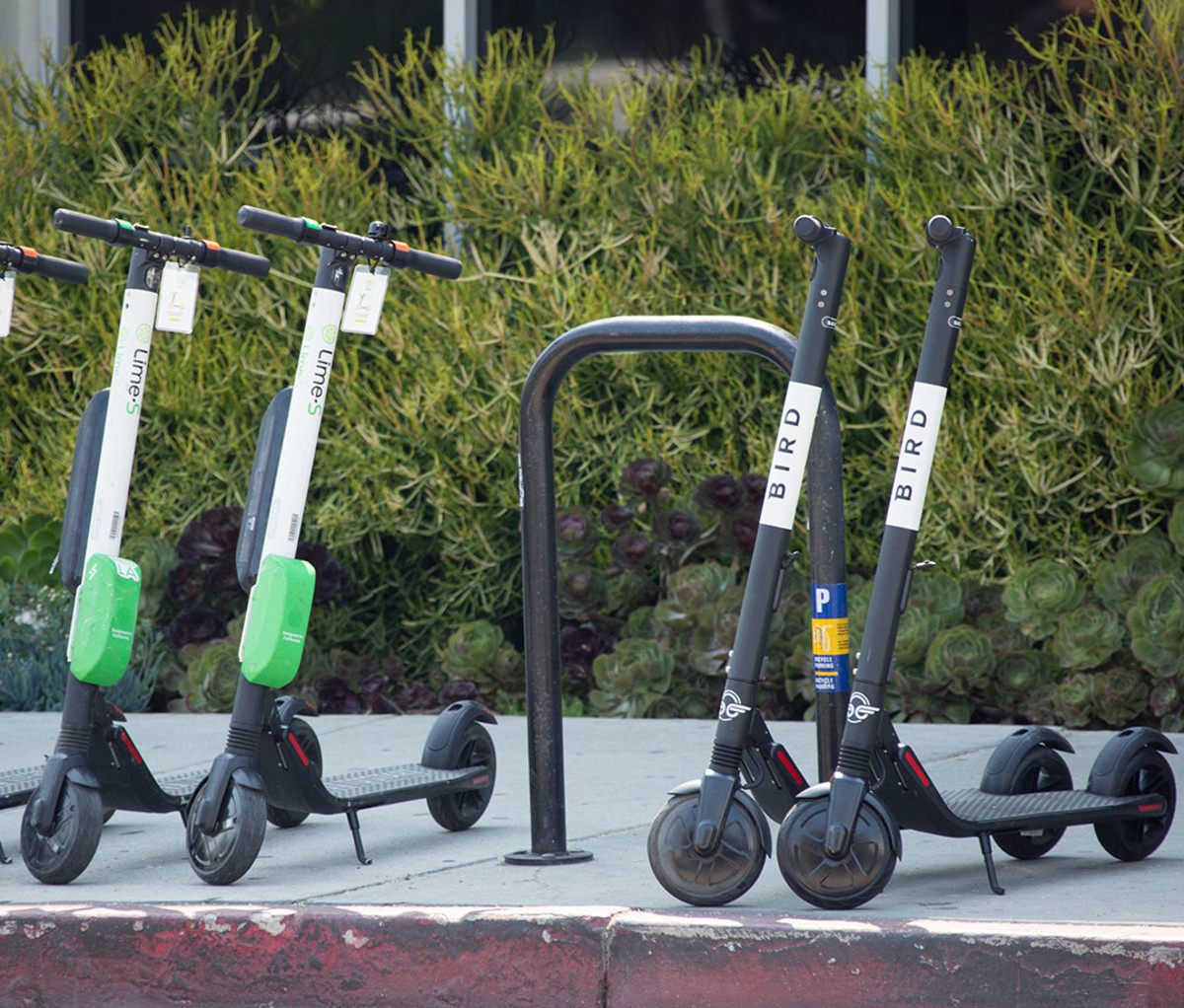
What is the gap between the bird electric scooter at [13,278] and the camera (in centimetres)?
416

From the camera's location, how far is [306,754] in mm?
4000

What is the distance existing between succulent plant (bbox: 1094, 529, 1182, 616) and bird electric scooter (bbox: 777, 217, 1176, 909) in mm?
2453

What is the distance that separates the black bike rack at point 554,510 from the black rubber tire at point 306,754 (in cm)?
56

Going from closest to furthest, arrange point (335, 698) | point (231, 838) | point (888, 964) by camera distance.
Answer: point (888, 964) → point (231, 838) → point (335, 698)

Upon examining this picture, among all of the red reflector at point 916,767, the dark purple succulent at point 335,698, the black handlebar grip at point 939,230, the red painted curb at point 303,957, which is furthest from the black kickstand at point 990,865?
the dark purple succulent at point 335,698

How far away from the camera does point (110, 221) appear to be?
3.99 metres

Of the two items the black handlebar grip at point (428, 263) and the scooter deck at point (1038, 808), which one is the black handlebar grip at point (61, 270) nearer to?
the black handlebar grip at point (428, 263)

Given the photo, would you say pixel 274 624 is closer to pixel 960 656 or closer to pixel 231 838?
pixel 231 838

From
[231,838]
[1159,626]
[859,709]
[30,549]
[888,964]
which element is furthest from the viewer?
[30,549]

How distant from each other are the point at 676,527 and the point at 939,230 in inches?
130

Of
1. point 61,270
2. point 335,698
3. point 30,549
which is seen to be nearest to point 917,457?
point 61,270

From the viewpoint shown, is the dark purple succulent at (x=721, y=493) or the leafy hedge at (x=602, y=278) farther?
the dark purple succulent at (x=721, y=493)

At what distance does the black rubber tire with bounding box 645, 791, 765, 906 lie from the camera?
3.28 meters

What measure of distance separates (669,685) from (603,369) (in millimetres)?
1320
